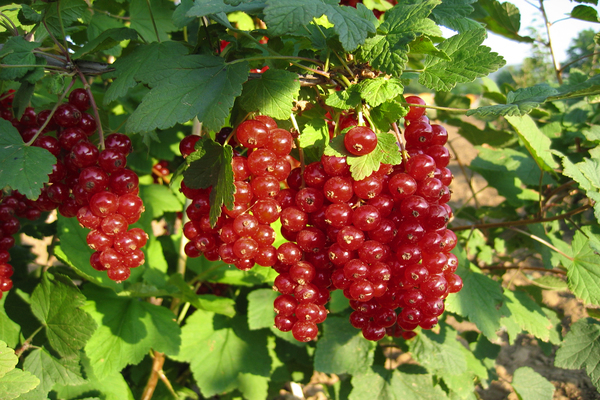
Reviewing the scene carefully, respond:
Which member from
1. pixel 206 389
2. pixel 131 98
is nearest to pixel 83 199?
pixel 206 389

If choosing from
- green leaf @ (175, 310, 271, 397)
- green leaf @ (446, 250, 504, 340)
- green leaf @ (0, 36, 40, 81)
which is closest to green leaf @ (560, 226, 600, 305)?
green leaf @ (446, 250, 504, 340)

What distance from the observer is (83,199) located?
2.69 ft

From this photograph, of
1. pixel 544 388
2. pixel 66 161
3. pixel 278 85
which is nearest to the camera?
pixel 278 85

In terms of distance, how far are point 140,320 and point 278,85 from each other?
41.7 inches

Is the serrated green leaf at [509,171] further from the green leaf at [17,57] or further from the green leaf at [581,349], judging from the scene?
the green leaf at [17,57]

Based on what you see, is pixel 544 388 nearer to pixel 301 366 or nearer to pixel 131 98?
pixel 301 366

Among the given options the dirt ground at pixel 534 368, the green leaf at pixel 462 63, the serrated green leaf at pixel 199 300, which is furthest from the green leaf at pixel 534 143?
the serrated green leaf at pixel 199 300

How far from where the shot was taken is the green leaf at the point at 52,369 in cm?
112

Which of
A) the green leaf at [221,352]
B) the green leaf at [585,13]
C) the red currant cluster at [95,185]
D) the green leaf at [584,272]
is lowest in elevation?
the green leaf at [221,352]

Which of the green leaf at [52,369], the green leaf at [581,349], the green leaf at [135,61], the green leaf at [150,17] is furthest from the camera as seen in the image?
the green leaf at [581,349]

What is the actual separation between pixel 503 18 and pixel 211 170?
1488 mm

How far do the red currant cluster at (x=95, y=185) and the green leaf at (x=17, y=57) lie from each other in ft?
0.31

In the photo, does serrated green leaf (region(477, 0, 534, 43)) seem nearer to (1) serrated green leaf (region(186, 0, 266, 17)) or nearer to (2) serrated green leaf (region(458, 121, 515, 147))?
(2) serrated green leaf (region(458, 121, 515, 147))

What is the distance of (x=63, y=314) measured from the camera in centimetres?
119
